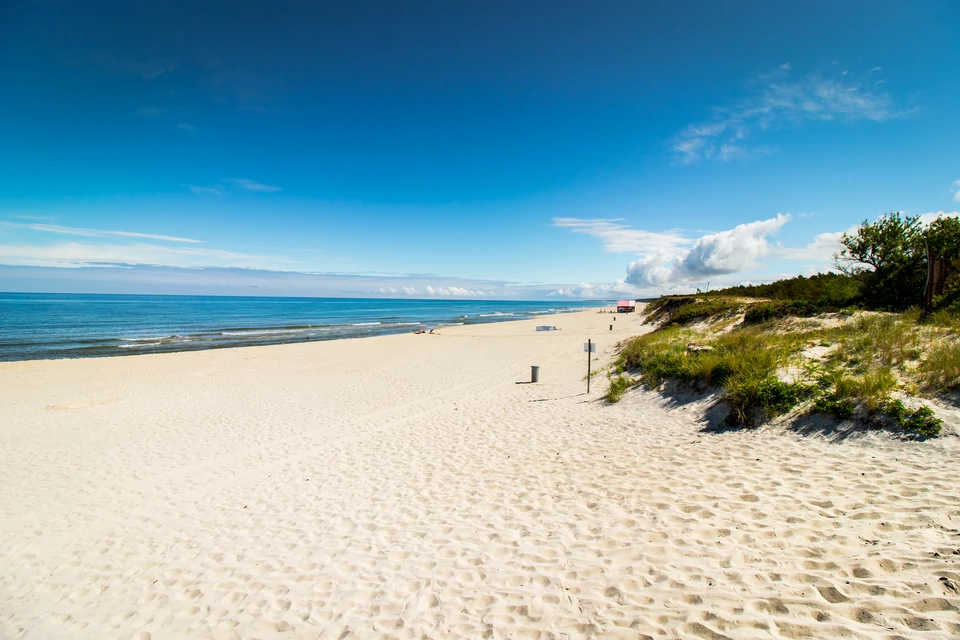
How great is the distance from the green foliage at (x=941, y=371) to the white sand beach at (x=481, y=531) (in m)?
1.72

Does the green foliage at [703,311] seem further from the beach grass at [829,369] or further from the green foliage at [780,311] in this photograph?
the beach grass at [829,369]

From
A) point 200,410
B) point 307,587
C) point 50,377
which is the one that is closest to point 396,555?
point 307,587

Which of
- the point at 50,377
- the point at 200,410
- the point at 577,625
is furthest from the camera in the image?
the point at 50,377

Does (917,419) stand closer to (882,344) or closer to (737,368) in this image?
(737,368)

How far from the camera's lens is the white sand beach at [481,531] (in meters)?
3.83

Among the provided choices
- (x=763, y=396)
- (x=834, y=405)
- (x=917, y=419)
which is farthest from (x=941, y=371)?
(x=763, y=396)

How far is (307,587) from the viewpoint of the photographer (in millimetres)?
4785

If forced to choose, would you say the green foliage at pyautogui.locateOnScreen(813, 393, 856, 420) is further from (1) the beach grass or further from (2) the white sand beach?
(2) the white sand beach

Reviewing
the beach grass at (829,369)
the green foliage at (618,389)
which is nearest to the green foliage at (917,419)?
the beach grass at (829,369)

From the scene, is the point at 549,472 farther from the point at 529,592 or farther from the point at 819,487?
the point at 819,487

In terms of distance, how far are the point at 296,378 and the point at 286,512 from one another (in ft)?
43.6

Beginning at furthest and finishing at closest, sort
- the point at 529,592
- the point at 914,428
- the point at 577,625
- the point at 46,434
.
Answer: the point at 46,434
the point at 914,428
the point at 529,592
the point at 577,625

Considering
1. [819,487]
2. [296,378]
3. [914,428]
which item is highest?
[914,428]

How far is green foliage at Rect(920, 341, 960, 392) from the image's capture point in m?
7.05
